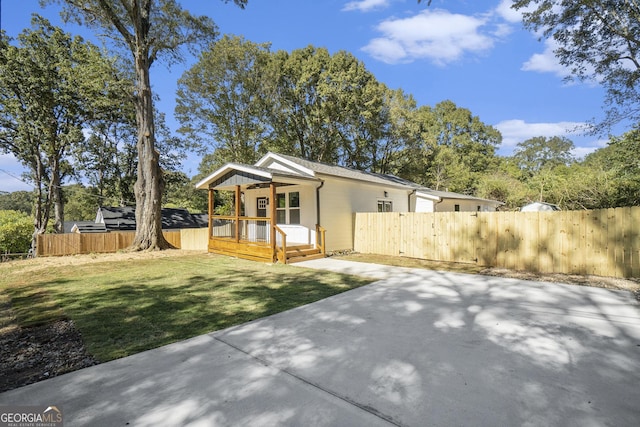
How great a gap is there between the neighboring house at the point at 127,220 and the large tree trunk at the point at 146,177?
10.2 metres

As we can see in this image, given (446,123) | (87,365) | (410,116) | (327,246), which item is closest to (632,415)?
(87,365)

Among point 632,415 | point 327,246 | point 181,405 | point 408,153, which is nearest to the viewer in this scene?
point 632,415

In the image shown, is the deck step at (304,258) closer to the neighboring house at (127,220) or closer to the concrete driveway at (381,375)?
the concrete driveway at (381,375)

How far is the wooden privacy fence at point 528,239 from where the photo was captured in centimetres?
647

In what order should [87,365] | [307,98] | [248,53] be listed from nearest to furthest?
[87,365] → [248,53] → [307,98]

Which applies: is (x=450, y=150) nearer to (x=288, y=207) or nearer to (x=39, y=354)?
(x=288, y=207)

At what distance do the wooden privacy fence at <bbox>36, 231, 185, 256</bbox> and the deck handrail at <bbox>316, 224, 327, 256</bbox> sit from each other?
10.8 meters

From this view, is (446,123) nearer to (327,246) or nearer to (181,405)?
(327,246)

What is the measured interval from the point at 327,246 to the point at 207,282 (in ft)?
18.4

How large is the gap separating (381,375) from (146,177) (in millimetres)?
14045

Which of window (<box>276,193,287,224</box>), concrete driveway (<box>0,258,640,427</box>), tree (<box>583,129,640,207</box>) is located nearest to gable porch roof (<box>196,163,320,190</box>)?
window (<box>276,193,287,224</box>)

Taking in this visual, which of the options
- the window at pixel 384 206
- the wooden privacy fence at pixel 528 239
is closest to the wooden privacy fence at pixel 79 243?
the window at pixel 384 206

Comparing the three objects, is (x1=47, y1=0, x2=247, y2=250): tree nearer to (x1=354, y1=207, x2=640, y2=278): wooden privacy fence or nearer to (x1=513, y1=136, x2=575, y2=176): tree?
(x1=354, y1=207, x2=640, y2=278): wooden privacy fence

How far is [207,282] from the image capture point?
22.1ft
